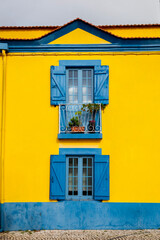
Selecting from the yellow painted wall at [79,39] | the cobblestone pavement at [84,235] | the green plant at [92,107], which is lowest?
the cobblestone pavement at [84,235]

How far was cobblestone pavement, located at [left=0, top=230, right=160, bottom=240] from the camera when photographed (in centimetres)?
701

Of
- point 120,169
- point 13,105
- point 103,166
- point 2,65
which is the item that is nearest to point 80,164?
point 103,166

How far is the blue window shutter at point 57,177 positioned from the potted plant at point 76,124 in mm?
984

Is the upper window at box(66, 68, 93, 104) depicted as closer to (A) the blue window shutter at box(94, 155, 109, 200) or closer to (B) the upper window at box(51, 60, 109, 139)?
(B) the upper window at box(51, 60, 109, 139)

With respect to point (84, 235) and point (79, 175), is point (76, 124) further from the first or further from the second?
point (84, 235)

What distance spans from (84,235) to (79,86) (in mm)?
4824

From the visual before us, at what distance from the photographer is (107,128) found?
25.6 feet

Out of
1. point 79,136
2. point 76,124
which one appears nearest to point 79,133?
point 79,136

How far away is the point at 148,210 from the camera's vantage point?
755 cm

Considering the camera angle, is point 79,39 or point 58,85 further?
point 79,39

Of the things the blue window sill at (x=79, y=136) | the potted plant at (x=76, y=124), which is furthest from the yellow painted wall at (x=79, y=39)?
the blue window sill at (x=79, y=136)

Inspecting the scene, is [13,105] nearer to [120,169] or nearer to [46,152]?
[46,152]

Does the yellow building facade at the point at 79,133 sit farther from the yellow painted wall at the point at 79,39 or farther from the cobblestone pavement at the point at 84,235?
the cobblestone pavement at the point at 84,235

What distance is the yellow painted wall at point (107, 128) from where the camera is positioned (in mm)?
7656
